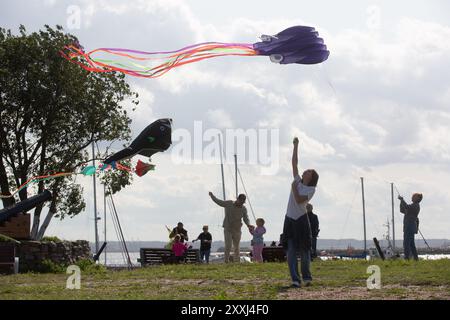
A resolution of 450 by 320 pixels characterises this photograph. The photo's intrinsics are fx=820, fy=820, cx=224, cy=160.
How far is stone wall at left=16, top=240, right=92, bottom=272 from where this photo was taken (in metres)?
25.4

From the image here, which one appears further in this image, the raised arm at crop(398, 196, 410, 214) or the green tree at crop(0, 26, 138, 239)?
the green tree at crop(0, 26, 138, 239)

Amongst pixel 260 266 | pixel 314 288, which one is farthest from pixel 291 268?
pixel 260 266

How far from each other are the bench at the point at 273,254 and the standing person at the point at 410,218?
3.66 meters

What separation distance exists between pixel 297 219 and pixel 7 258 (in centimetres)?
1207

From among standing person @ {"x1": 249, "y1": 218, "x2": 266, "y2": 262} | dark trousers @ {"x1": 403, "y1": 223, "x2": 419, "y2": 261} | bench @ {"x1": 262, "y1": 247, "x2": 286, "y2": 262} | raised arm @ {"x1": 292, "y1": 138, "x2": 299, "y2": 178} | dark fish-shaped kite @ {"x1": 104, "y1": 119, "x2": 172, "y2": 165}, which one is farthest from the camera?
standing person @ {"x1": 249, "y1": 218, "x2": 266, "y2": 262}

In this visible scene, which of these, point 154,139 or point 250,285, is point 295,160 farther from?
point 154,139

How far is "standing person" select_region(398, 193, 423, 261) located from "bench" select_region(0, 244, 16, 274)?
10553 millimetres

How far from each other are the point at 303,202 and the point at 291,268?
1.08m

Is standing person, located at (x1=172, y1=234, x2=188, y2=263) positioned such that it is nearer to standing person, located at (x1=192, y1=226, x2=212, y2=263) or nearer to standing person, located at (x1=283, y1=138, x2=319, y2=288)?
standing person, located at (x1=192, y1=226, x2=212, y2=263)

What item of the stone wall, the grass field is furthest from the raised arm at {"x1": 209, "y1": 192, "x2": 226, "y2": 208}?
the stone wall

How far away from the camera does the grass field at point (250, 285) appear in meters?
12.1

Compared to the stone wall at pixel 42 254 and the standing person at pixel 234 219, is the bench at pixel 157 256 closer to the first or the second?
the standing person at pixel 234 219

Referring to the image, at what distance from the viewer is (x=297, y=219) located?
520 inches

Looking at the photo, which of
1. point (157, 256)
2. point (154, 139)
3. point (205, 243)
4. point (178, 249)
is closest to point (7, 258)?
point (157, 256)
